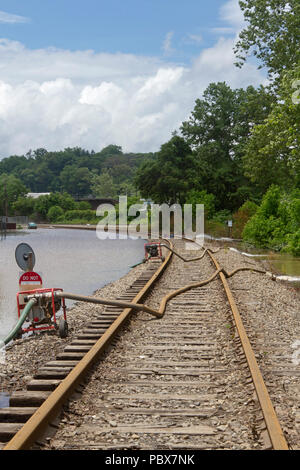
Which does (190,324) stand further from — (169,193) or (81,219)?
(81,219)

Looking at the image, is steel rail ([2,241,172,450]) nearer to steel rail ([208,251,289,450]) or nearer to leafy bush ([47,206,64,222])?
steel rail ([208,251,289,450])

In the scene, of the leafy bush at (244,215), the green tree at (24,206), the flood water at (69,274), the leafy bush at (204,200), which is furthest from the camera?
the green tree at (24,206)

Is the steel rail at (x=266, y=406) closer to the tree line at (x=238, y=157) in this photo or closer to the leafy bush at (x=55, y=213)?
the tree line at (x=238, y=157)

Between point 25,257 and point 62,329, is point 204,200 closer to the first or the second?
point 25,257

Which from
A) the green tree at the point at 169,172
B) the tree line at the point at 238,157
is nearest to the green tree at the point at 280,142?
the tree line at the point at 238,157

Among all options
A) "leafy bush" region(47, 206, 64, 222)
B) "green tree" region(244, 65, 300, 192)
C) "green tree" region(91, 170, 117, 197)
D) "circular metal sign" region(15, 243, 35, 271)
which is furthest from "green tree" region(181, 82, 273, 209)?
"green tree" region(91, 170, 117, 197)

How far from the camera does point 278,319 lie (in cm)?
994

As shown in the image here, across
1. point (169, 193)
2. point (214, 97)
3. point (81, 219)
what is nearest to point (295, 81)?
point (169, 193)

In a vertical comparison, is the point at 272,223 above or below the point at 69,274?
above

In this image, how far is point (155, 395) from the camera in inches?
219

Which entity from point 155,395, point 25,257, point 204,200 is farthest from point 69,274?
point 204,200

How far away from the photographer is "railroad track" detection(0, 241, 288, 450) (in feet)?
14.6

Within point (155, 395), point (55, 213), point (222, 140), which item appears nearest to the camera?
point (155, 395)

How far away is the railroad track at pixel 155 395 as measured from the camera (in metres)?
4.45
